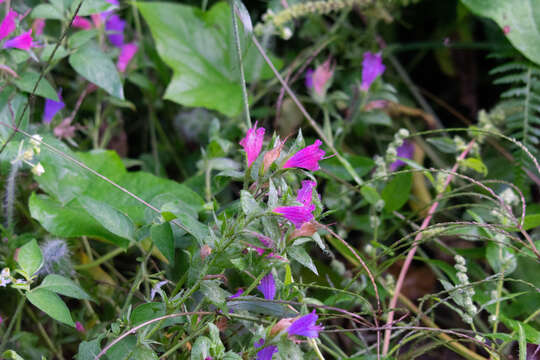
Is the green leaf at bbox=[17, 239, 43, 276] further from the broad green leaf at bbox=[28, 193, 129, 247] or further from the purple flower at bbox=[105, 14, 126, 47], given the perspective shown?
the purple flower at bbox=[105, 14, 126, 47]

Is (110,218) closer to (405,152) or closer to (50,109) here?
(50,109)

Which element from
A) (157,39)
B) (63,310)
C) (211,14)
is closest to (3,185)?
(63,310)

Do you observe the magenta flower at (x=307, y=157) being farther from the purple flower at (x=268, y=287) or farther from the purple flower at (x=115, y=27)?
the purple flower at (x=115, y=27)

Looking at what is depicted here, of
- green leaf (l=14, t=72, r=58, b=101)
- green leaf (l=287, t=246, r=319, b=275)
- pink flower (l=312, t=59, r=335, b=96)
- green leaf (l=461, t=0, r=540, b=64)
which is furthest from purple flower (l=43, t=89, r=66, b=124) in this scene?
green leaf (l=461, t=0, r=540, b=64)

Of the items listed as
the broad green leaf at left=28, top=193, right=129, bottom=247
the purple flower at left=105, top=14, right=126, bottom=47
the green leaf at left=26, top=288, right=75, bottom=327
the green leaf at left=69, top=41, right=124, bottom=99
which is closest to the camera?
the green leaf at left=26, top=288, right=75, bottom=327

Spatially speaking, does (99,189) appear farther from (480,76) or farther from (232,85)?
(480,76)
